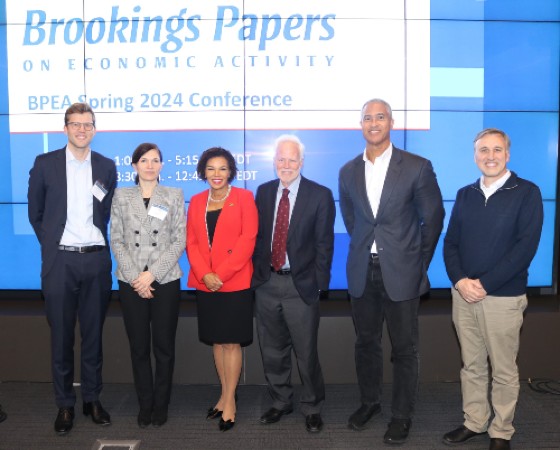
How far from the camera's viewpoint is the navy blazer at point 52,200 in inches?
122

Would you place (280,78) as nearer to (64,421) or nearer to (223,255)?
(223,255)

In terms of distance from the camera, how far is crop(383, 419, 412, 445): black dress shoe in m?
2.96

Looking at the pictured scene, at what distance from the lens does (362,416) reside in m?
3.19

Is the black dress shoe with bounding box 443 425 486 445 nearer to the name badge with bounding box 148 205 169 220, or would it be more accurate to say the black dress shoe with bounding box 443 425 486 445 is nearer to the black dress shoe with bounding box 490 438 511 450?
the black dress shoe with bounding box 490 438 511 450

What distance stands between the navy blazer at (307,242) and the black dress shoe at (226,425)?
887 millimetres

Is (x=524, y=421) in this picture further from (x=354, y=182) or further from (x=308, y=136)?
(x=308, y=136)

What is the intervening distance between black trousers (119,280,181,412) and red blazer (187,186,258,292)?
0.21 m

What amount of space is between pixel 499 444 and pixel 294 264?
1.54 m

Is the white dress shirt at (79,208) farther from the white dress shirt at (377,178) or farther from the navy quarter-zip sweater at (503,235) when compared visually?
the navy quarter-zip sweater at (503,235)

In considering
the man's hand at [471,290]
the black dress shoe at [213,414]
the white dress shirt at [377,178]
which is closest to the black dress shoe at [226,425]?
the black dress shoe at [213,414]

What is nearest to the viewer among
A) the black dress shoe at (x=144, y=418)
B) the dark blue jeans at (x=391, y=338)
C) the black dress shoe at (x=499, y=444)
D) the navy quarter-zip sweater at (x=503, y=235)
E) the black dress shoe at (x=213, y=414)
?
the navy quarter-zip sweater at (x=503, y=235)

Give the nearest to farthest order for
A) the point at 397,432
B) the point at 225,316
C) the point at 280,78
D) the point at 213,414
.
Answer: the point at 397,432
the point at 225,316
the point at 213,414
the point at 280,78

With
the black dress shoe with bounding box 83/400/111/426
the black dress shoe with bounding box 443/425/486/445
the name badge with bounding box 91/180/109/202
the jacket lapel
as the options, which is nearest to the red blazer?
the jacket lapel

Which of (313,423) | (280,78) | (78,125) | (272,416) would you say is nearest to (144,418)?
(272,416)
